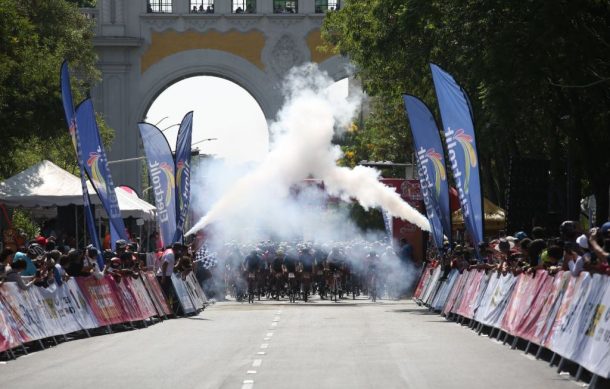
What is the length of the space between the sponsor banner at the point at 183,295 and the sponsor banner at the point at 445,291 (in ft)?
20.5

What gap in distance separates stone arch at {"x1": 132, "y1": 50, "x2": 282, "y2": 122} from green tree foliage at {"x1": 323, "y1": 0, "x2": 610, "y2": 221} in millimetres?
28245

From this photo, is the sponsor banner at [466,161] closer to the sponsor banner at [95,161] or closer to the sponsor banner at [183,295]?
the sponsor banner at [95,161]

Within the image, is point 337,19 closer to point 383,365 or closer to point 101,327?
point 101,327

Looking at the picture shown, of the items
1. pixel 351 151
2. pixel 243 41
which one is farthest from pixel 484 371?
pixel 243 41

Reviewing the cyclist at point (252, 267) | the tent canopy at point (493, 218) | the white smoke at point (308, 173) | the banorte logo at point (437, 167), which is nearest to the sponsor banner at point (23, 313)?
the banorte logo at point (437, 167)

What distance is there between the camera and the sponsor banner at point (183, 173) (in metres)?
38.4

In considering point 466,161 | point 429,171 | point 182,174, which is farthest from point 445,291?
point 182,174

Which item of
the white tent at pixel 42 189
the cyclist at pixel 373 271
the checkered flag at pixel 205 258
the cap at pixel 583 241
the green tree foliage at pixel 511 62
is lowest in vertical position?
the cyclist at pixel 373 271

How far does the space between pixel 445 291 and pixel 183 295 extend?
21.8 ft

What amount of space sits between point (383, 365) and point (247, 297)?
3079cm

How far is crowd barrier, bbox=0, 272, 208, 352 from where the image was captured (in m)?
20.9

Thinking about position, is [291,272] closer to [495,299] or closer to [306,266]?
[306,266]

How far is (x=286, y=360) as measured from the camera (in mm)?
18922

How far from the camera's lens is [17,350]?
847 inches
